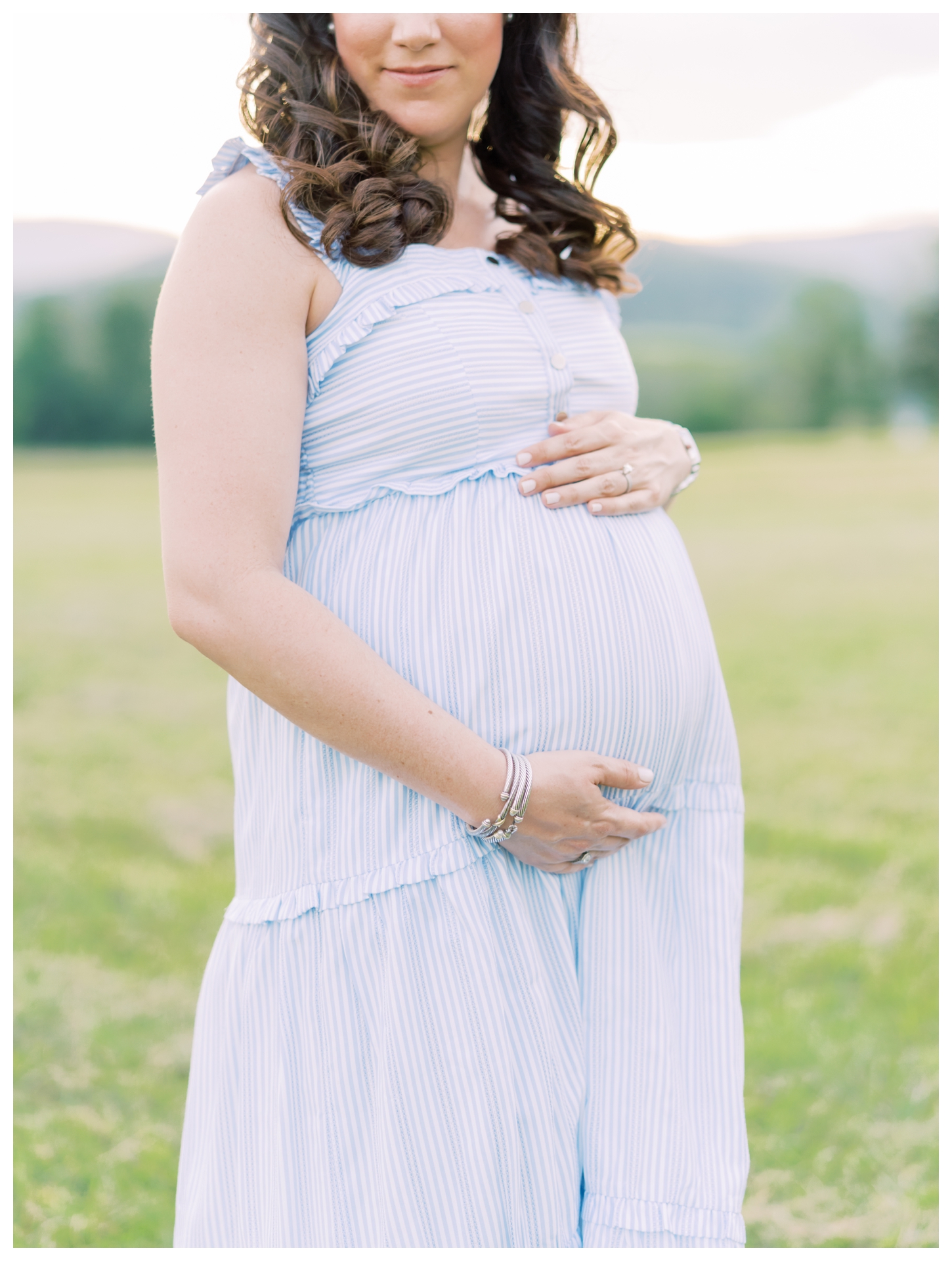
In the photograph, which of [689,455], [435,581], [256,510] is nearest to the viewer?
[256,510]

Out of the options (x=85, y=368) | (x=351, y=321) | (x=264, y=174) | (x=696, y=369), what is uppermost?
(x=85, y=368)

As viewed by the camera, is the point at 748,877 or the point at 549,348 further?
the point at 748,877

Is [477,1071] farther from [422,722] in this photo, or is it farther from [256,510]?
[256,510]

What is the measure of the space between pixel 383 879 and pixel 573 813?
0.23 m

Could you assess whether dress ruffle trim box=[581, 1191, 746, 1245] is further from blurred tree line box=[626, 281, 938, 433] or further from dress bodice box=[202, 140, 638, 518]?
blurred tree line box=[626, 281, 938, 433]

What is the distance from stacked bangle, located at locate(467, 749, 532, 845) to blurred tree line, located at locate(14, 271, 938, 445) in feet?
25.4

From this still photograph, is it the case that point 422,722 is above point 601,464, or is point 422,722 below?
below

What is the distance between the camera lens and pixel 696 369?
9.41 meters

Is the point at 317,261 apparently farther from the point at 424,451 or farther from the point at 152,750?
the point at 152,750

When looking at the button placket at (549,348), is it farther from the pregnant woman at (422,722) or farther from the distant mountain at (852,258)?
the distant mountain at (852,258)

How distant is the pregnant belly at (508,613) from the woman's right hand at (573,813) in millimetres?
40

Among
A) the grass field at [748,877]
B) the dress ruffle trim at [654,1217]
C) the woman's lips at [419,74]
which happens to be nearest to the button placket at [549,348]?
the woman's lips at [419,74]

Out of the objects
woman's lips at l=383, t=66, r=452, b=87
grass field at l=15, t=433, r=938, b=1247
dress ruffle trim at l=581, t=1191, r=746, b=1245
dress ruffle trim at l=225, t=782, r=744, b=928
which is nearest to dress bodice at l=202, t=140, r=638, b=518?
woman's lips at l=383, t=66, r=452, b=87

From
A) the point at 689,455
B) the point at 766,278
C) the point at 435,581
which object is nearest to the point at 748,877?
the point at 689,455
